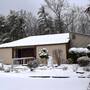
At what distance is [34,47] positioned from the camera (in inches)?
1243

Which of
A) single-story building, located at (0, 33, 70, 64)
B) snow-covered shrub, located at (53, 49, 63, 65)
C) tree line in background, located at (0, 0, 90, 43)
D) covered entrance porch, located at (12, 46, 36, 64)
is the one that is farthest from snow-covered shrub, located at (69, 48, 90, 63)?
tree line in background, located at (0, 0, 90, 43)

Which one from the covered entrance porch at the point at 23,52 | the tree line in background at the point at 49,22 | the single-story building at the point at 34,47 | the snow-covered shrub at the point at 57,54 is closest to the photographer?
the snow-covered shrub at the point at 57,54

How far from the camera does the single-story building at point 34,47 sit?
28.9 meters

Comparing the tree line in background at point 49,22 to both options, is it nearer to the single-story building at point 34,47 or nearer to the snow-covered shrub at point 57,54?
the single-story building at point 34,47

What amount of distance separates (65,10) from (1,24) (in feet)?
46.0

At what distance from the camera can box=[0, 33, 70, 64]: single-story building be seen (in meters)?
28.9

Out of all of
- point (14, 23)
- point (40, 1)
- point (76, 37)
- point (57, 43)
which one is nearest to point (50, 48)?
point (57, 43)

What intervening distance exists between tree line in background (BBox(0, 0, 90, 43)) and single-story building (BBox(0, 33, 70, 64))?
14.7 metres

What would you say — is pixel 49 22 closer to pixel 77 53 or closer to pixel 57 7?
pixel 57 7

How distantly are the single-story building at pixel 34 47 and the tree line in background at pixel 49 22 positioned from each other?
14.7 m

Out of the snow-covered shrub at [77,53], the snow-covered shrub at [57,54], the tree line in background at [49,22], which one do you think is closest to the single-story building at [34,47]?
the snow-covered shrub at [57,54]

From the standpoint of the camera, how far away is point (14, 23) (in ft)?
167

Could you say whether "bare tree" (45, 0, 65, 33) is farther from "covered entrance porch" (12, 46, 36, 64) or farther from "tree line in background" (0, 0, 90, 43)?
"covered entrance porch" (12, 46, 36, 64)

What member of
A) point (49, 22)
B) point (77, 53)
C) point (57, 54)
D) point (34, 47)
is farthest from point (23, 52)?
point (49, 22)
